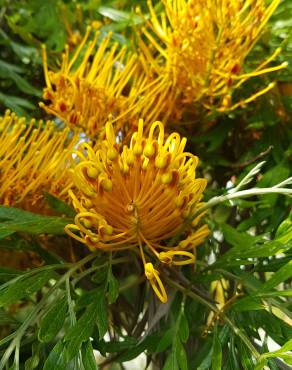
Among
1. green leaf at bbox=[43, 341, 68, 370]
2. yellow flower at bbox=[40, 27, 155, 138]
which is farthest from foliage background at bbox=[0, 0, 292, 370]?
yellow flower at bbox=[40, 27, 155, 138]

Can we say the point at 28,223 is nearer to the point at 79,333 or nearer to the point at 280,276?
the point at 79,333

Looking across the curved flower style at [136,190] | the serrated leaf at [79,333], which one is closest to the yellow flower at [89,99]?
the curved flower style at [136,190]

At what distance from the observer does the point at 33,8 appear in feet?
3.37

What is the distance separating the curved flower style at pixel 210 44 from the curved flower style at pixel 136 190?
0.21 meters

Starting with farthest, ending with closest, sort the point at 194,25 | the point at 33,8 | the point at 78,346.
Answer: the point at 33,8 < the point at 194,25 < the point at 78,346

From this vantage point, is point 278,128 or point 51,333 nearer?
point 51,333

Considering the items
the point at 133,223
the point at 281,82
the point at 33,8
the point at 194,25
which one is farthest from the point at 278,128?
the point at 33,8

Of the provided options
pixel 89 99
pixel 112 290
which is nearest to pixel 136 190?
pixel 112 290

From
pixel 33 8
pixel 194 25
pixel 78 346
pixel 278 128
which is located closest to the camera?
pixel 78 346

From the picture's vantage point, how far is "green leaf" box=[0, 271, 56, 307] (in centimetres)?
59

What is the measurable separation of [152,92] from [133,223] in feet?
0.76

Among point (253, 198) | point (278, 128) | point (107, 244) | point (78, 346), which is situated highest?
point (278, 128)

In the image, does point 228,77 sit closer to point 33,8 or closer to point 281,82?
point 281,82

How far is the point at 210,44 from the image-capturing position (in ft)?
2.50
